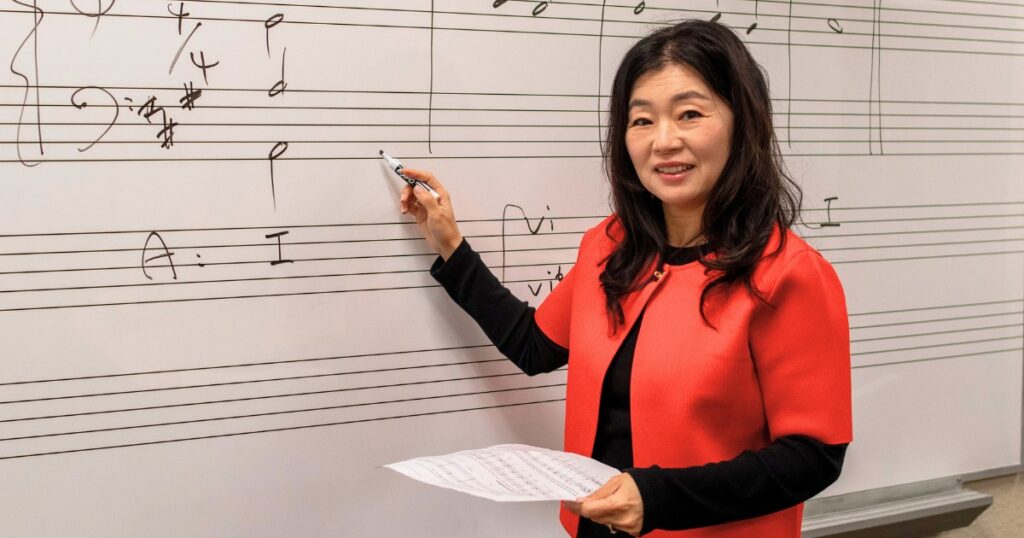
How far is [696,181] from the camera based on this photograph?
94 cm

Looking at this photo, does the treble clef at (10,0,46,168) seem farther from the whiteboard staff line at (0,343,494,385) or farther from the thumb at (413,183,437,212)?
the thumb at (413,183,437,212)

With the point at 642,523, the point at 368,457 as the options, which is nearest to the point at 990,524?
the point at 642,523

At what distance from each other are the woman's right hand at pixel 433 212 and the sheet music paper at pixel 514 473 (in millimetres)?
274

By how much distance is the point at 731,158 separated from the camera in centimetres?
95

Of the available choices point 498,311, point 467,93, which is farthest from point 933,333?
point 467,93

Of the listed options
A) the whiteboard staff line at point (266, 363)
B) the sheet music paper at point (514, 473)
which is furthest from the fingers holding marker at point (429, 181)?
the sheet music paper at point (514, 473)

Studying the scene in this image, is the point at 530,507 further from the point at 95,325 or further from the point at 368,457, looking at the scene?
the point at 95,325

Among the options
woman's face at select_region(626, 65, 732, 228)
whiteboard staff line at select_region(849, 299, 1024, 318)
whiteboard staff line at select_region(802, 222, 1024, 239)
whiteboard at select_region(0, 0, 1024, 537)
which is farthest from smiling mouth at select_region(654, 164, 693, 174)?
whiteboard staff line at select_region(849, 299, 1024, 318)

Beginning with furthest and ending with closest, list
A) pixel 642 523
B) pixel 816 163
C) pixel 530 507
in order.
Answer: pixel 816 163, pixel 530 507, pixel 642 523

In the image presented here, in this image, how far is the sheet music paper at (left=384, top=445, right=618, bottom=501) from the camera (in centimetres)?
79

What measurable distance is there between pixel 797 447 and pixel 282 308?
0.61 meters

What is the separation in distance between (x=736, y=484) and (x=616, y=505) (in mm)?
131

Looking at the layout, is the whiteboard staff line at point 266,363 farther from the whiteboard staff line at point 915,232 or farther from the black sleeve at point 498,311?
the whiteboard staff line at point 915,232

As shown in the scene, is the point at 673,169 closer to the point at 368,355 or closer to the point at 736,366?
the point at 736,366
